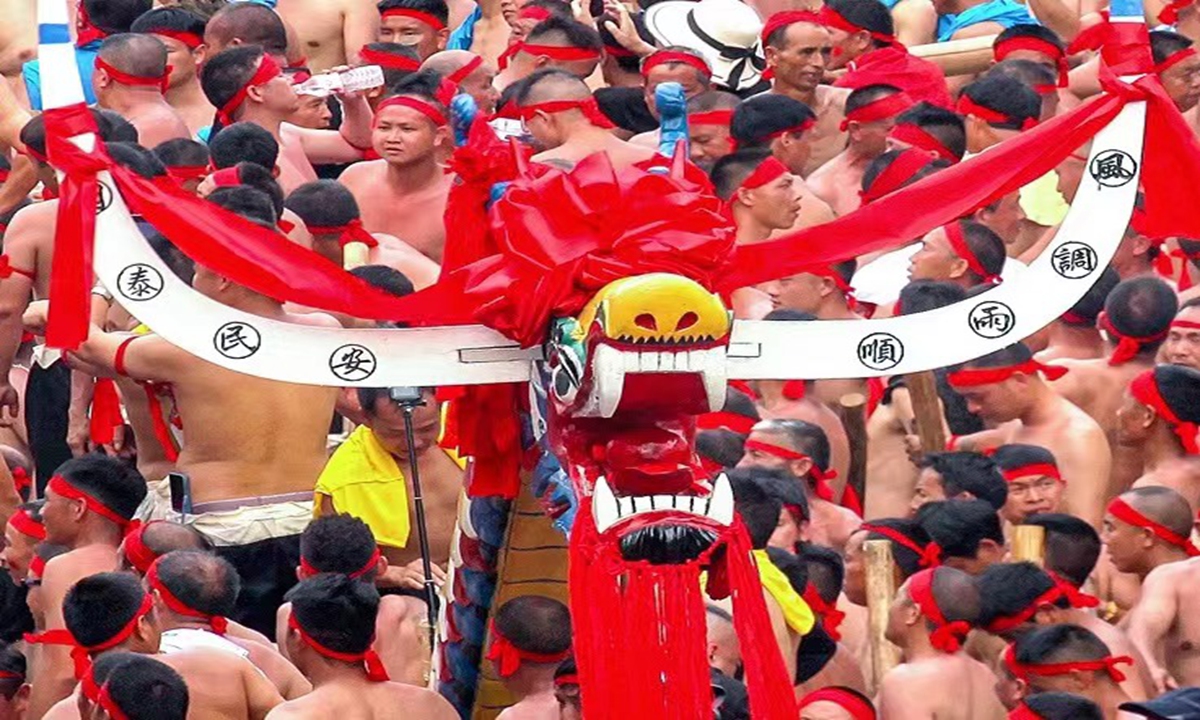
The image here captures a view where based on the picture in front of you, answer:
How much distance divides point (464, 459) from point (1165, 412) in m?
2.24

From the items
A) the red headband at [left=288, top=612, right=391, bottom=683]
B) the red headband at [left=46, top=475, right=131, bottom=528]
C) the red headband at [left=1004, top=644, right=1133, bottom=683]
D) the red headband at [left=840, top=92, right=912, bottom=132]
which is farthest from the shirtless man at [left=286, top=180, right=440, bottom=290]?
the red headband at [left=1004, top=644, right=1133, bottom=683]

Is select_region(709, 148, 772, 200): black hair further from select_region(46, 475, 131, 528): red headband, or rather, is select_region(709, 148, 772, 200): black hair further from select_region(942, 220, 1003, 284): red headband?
select_region(46, 475, 131, 528): red headband

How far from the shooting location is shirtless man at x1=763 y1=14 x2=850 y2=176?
14.0 metres

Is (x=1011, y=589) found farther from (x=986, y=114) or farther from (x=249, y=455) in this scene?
(x=986, y=114)

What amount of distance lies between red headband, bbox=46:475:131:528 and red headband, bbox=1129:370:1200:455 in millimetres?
3260

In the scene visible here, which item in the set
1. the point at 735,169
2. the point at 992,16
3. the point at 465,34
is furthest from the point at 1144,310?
the point at 465,34

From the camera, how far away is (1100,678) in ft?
31.2

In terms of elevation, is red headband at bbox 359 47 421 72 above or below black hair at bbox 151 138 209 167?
above

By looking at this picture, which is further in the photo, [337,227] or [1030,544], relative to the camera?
[337,227]

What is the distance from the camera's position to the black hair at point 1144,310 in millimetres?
11773

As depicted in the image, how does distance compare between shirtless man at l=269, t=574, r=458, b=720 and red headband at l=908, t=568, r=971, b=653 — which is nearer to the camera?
shirtless man at l=269, t=574, r=458, b=720

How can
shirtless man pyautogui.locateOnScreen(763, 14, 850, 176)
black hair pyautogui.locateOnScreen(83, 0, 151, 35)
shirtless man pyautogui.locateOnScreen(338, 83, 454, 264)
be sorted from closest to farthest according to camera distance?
shirtless man pyautogui.locateOnScreen(338, 83, 454, 264) → shirtless man pyautogui.locateOnScreen(763, 14, 850, 176) → black hair pyautogui.locateOnScreen(83, 0, 151, 35)

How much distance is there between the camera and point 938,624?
9859 millimetres

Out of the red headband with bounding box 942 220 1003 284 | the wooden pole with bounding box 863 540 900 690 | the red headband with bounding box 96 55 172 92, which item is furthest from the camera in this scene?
the red headband with bounding box 96 55 172 92
